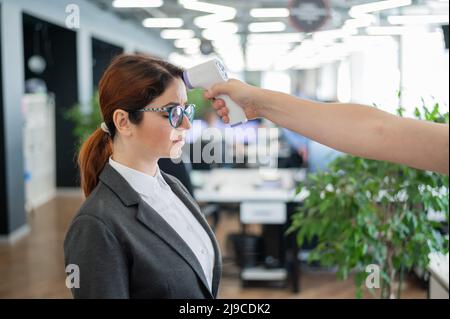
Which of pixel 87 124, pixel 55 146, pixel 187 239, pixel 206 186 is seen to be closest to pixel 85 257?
pixel 187 239

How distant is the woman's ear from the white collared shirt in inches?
2.8

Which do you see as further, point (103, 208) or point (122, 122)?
point (122, 122)

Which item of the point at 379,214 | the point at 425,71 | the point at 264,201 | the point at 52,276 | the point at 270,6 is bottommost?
the point at 52,276

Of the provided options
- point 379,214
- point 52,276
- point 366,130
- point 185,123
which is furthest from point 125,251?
point 52,276

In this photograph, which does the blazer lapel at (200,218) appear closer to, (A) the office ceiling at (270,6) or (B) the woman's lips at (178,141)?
(B) the woman's lips at (178,141)

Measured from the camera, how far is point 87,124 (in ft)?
18.2

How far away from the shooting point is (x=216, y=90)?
1.05 metres

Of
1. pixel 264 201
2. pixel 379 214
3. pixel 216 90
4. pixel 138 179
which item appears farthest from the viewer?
pixel 264 201

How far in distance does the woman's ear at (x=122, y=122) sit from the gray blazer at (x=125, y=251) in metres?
0.08

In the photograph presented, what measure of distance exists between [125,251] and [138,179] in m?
0.20

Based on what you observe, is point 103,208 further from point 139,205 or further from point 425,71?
point 425,71

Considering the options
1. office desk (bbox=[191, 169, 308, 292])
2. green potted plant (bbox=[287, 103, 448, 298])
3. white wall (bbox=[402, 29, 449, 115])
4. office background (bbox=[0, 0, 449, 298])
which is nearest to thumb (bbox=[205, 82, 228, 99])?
office background (bbox=[0, 0, 449, 298])

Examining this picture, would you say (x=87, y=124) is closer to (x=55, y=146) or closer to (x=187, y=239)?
(x=55, y=146)

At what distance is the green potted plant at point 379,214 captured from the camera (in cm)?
218
